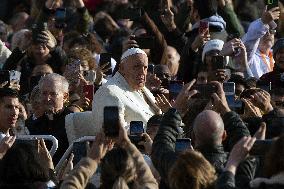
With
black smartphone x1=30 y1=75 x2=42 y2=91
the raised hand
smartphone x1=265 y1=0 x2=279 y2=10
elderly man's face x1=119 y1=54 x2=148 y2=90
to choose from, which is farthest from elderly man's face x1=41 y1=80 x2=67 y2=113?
the raised hand

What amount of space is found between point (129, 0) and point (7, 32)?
7.72ft

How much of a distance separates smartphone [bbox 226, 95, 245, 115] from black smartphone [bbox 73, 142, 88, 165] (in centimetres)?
160

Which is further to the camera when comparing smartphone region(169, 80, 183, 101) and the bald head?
smartphone region(169, 80, 183, 101)

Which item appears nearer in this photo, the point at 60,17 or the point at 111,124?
the point at 111,124

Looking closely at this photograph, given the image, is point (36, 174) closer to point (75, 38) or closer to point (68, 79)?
point (68, 79)

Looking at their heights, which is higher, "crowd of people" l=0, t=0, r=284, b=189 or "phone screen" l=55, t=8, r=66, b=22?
"phone screen" l=55, t=8, r=66, b=22

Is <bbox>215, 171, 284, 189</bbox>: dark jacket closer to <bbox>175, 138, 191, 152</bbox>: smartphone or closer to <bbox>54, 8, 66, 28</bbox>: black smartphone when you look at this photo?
<bbox>175, 138, 191, 152</bbox>: smartphone

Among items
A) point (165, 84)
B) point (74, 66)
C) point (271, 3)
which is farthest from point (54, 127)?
point (271, 3)

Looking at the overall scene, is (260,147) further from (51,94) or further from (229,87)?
(51,94)

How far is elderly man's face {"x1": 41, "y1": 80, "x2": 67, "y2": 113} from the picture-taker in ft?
48.4

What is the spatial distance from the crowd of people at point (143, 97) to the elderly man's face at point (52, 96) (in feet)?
0.04

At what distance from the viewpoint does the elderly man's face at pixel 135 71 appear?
566 inches

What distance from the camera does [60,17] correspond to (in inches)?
734

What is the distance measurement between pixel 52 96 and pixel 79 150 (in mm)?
2541
